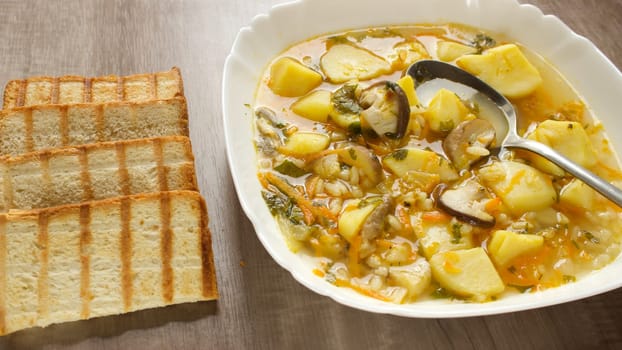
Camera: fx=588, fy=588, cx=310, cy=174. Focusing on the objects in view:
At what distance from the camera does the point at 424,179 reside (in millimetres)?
2793

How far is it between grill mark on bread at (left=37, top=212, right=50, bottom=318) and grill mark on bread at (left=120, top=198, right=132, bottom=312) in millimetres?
304

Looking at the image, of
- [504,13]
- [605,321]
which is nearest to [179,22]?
[504,13]

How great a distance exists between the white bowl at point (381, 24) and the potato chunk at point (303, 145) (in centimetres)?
17

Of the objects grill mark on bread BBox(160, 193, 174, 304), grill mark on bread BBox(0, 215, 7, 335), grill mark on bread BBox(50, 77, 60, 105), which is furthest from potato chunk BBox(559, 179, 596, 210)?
grill mark on bread BBox(50, 77, 60, 105)

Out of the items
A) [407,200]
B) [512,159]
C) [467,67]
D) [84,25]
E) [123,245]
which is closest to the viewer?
[123,245]

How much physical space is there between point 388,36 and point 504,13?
686 mm

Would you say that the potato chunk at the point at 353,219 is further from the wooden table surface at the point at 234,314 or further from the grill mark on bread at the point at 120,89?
the grill mark on bread at the point at 120,89

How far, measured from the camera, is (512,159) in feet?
9.68

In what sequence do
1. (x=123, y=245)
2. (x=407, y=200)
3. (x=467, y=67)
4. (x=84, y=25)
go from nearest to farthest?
(x=123, y=245)
(x=407, y=200)
(x=467, y=67)
(x=84, y=25)

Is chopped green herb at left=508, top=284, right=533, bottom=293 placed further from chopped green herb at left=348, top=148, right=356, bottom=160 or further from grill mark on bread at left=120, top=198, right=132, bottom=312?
grill mark on bread at left=120, top=198, right=132, bottom=312

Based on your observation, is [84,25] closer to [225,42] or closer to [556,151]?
[225,42]

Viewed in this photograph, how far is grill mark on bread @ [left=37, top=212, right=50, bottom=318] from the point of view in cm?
241

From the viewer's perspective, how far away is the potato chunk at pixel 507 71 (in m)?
3.18

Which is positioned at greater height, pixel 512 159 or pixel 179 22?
pixel 512 159
